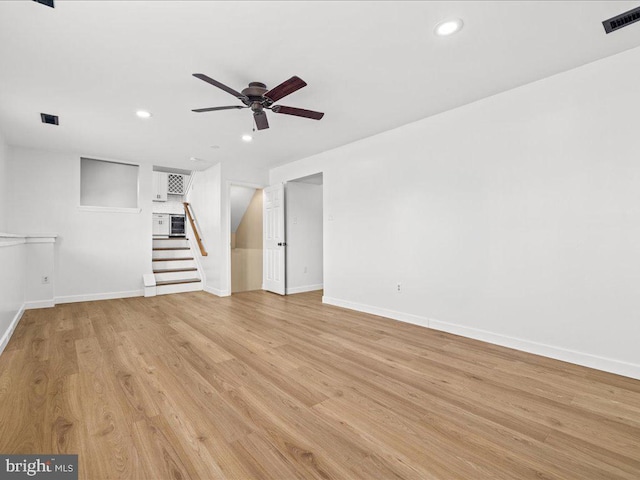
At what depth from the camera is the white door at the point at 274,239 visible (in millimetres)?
5891

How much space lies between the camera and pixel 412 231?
12.7 feet

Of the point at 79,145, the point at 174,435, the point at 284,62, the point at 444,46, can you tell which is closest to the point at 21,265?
the point at 79,145

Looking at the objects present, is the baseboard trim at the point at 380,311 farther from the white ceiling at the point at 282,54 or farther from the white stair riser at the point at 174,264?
the white stair riser at the point at 174,264

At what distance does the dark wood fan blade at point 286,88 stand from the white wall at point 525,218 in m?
1.97

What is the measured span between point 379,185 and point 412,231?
2.85 feet

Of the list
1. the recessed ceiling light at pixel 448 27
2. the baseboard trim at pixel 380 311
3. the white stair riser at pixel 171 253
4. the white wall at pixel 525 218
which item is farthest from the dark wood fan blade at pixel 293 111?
the white stair riser at pixel 171 253

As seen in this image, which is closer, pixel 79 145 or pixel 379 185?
pixel 379 185

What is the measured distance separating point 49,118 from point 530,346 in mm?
6040

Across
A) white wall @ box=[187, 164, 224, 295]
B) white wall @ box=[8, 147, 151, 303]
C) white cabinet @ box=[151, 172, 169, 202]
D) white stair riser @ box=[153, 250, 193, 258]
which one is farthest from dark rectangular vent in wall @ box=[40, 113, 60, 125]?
white cabinet @ box=[151, 172, 169, 202]

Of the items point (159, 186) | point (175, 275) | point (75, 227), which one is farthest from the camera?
point (159, 186)

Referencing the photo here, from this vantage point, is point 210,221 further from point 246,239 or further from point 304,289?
point 304,289

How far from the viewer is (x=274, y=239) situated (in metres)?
6.10

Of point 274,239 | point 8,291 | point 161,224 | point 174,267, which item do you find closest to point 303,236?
point 274,239

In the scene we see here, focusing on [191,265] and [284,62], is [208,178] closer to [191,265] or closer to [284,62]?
[191,265]
